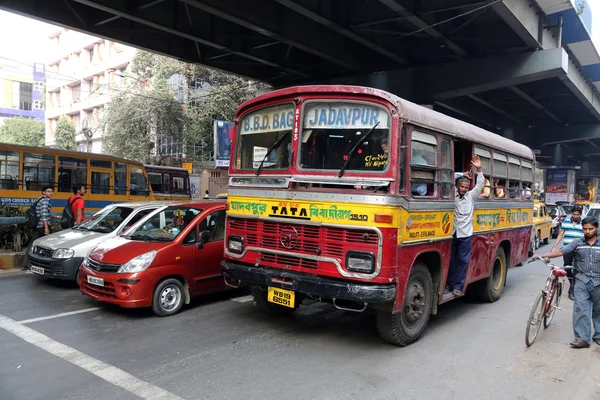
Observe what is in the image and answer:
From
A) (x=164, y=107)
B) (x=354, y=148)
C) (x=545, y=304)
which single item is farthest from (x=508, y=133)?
(x=354, y=148)

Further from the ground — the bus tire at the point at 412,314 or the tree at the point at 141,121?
the tree at the point at 141,121

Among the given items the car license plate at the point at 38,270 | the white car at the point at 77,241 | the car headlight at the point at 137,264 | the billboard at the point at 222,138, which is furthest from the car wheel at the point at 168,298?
the billboard at the point at 222,138

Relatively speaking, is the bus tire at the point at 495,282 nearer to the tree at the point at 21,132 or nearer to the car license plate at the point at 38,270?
the car license plate at the point at 38,270

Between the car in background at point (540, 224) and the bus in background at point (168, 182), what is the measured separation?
13938mm

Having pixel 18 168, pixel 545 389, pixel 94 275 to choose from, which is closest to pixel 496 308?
pixel 545 389

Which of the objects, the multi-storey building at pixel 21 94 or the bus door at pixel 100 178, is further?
the multi-storey building at pixel 21 94

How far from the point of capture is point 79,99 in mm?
48969

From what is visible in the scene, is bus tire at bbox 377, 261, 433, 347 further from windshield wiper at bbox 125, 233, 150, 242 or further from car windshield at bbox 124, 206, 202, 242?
windshield wiper at bbox 125, 233, 150, 242

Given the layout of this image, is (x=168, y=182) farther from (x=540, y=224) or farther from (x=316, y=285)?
(x=316, y=285)

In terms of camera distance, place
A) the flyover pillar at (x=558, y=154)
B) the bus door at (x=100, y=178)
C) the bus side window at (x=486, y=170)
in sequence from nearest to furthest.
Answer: the bus side window at (x=486, y=170) → the bus door at (x=100, y=178) → the flyover pillar at (x=558, y=154)

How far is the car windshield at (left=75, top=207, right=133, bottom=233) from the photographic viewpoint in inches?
317

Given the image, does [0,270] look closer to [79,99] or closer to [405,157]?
[405,157]

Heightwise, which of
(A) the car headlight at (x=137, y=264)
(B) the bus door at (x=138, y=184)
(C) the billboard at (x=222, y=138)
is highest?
(C) the billboard at (x=222, y=138)

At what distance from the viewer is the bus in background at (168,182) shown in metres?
19.6
